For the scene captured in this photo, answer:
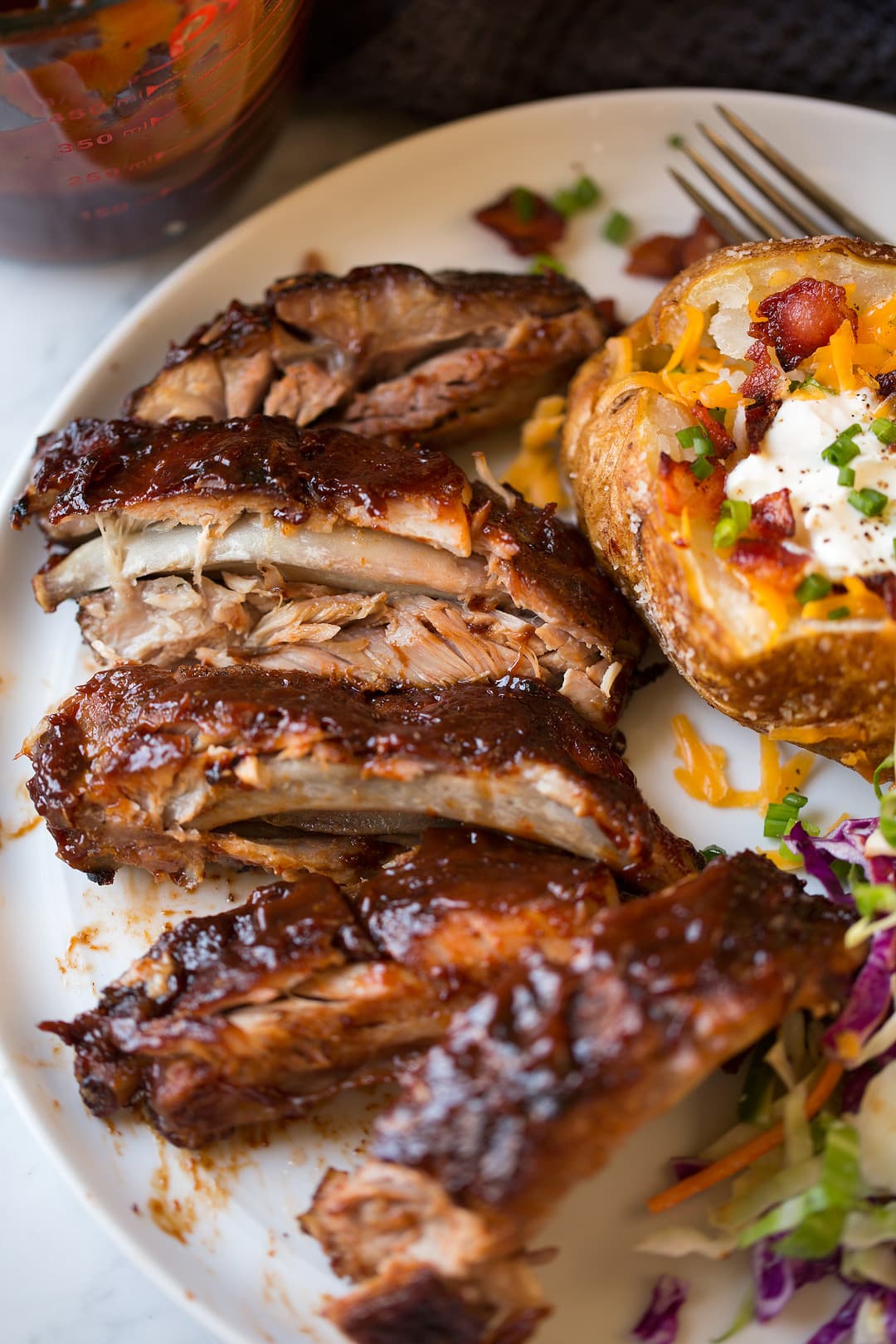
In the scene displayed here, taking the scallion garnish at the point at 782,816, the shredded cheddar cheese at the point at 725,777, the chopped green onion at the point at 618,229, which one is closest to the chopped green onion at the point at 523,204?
the chopped green onion at the point at 618,229

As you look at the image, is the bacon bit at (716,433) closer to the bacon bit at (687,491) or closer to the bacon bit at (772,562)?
the bacon bit at (687,491)

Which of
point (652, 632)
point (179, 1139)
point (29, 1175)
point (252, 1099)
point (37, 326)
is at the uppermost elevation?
point (652, 632)

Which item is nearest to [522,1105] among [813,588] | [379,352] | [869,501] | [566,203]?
[813,588]

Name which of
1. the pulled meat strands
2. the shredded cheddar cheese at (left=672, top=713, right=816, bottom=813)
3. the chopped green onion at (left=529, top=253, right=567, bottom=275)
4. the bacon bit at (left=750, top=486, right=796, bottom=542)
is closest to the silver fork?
the chopped green onion at (left=529, top=253, right=567, bottom=275)

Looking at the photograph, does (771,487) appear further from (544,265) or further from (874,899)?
(544,265)

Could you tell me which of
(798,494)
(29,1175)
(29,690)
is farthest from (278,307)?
(29,1175)

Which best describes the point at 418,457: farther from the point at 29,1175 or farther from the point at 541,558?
the point at 29,1175
